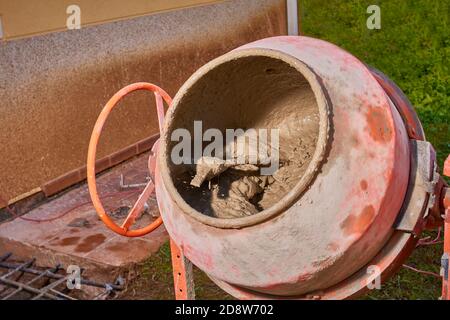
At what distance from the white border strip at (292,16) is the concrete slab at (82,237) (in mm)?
4207

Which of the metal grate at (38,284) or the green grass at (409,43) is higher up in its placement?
the green grass at (409,43)

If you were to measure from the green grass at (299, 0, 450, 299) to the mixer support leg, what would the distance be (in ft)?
14.3

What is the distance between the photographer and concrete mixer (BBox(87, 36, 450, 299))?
83.5 inches

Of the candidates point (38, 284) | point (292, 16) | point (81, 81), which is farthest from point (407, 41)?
point (38, 284)

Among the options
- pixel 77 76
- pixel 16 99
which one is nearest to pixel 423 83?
pixel 77 76

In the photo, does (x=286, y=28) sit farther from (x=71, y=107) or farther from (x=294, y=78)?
(x=294, y=78)

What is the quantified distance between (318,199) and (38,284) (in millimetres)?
2594

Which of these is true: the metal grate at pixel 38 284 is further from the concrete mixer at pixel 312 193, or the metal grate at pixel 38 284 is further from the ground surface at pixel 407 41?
the ground surface at pixel 407 41

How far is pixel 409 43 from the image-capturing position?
24.3 feet

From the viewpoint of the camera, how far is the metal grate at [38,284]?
375 cm

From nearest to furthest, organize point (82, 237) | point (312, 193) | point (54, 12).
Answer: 1. point (312, 193)
2. point (82, 237)
3. point (54, 12)

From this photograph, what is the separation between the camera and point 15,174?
483 cm

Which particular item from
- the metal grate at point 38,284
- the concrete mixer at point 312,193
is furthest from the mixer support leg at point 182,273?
the metal grate at point 38,284

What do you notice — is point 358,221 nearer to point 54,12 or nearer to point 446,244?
point 446,244
